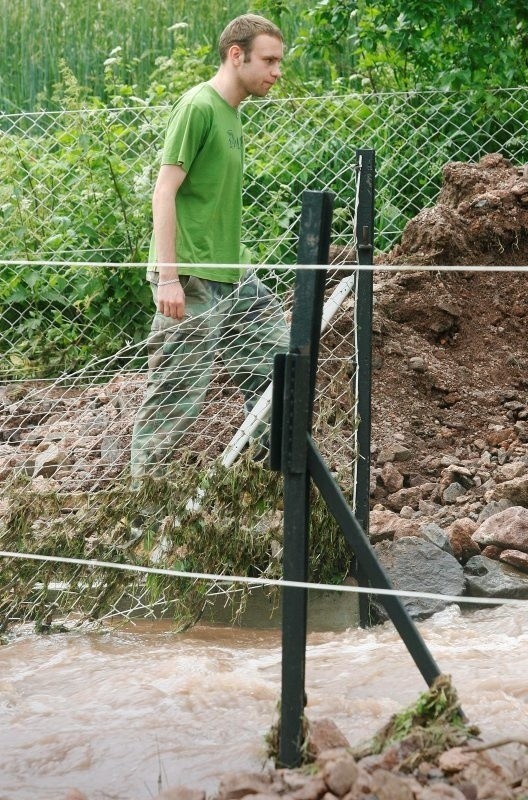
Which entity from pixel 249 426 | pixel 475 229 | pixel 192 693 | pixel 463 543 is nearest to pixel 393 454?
pixel 463 543

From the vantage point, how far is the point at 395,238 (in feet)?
24.6

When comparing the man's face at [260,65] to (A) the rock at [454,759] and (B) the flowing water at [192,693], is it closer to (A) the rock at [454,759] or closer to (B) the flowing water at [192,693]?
(B) the flowing water at [192,693]

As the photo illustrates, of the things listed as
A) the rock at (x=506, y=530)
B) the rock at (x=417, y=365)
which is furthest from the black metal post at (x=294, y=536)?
the rock at (x=417, y=365)

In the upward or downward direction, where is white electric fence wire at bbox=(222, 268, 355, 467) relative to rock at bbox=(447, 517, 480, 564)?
upward

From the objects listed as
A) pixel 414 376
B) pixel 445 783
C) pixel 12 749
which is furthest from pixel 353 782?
pixel 414 376

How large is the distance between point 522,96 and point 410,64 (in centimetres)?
114

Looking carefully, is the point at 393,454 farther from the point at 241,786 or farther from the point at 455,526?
the point at 241,786

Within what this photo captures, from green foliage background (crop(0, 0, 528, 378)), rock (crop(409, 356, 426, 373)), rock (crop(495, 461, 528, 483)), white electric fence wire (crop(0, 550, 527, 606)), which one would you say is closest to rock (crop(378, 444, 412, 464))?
rock (crop(495, 461, 528, 483))

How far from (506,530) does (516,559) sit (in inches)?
5.1

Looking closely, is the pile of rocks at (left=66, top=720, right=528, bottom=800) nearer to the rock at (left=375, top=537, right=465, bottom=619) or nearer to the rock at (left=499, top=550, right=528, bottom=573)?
the rock at (left=375, top=537, right=465, bottom=619)

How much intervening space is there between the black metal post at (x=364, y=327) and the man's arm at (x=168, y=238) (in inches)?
27.8

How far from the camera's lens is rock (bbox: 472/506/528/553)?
4586mm

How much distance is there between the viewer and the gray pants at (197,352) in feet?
14.6

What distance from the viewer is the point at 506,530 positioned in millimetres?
4617
